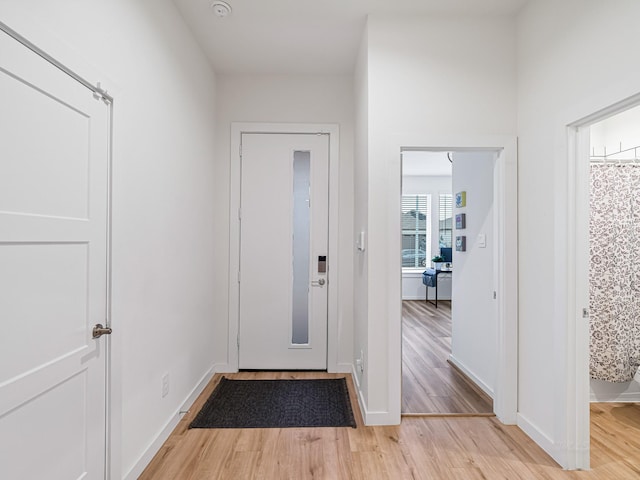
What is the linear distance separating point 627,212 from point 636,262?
38cm

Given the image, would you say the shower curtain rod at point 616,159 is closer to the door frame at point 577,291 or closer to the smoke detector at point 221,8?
the door frame at point 577,291

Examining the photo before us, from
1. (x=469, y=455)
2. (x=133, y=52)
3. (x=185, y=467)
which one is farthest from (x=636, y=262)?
(x=133, y=52)

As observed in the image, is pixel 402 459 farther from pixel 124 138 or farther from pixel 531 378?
pixel 124 138

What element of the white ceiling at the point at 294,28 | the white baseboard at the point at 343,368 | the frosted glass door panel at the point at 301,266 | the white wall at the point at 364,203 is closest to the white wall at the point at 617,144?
the white ceiling at the point at 294,28

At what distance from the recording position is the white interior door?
1.12 metres

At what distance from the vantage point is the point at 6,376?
43.5 inches

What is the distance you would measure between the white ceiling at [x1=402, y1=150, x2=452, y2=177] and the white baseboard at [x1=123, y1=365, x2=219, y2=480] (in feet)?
15.9

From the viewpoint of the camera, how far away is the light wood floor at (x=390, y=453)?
1924mm

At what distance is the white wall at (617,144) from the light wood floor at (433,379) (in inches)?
34.9

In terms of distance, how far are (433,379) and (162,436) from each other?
7.55 feet

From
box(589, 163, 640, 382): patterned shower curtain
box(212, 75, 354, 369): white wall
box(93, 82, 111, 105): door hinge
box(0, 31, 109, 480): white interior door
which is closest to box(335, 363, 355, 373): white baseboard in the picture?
box(212, 75, 354, 369): white wall

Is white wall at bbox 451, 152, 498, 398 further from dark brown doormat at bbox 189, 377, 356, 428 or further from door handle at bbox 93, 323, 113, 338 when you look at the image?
door handle at bbox 93, 323, 113, 338

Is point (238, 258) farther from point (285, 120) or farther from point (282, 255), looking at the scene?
point (285, 120)

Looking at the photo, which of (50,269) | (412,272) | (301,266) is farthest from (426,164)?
(50,269)
